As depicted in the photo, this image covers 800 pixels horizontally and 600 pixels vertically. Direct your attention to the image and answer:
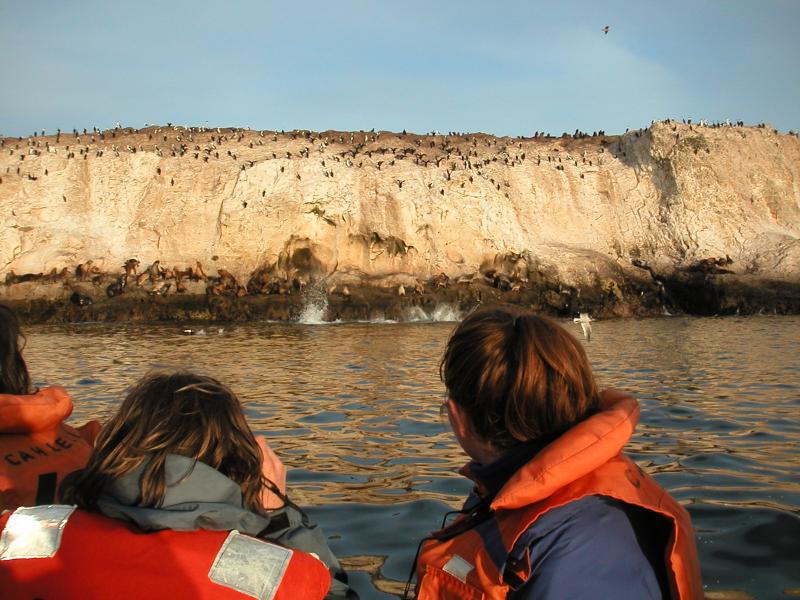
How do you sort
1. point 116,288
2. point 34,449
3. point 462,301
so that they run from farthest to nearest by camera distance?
point 462,301 → point 116,288 → point 34,449

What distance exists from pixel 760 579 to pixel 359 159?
3182cm

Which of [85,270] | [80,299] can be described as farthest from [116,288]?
[85,270]

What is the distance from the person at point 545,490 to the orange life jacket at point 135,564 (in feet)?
1.60

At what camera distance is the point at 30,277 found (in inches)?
1141

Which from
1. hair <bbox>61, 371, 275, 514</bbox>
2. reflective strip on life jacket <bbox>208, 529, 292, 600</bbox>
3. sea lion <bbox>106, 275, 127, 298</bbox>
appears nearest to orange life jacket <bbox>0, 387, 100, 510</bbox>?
hair <bbox>61, 371, 275, 514</bbox>

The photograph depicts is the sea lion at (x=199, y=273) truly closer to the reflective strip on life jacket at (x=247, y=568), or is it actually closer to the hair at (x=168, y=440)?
the hair at (x=168, y=440)

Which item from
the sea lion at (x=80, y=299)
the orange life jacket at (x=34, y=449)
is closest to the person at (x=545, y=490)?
the orange life jacket at (x=34, y=449)

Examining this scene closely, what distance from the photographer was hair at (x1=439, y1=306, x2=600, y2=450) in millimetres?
2344

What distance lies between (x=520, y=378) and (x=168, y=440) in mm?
1056

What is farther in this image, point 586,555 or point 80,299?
point 80,299

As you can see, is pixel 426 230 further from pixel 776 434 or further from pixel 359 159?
pixel 776 434

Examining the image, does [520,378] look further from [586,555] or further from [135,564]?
[135,564]

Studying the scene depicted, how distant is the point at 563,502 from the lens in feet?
7.22

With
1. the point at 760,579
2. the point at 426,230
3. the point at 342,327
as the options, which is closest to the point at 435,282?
the point at 426,230
